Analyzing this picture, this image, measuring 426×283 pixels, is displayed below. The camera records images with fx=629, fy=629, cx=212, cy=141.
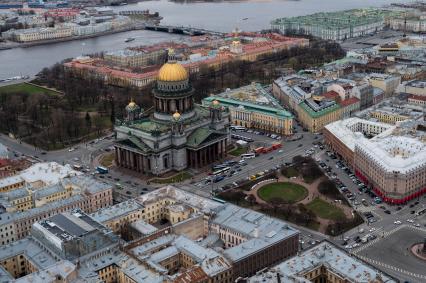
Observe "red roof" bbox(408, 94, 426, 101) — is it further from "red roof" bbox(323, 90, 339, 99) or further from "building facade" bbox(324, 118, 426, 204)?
"building facade" bbox(324, 118, 426, 204)

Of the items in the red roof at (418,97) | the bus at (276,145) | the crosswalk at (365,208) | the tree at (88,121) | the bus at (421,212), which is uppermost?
the red roof at (418,97)

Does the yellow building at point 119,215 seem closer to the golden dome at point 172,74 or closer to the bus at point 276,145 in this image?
the golden dome at point 172,74

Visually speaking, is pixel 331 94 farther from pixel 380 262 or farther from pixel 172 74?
pixel 380 262

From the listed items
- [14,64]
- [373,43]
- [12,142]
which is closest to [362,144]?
[12,142]

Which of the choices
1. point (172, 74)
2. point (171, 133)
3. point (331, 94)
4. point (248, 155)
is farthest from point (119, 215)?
point (331, 94)

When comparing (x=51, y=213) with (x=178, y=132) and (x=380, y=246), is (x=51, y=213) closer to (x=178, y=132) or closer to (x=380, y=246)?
(x=178, y=132)

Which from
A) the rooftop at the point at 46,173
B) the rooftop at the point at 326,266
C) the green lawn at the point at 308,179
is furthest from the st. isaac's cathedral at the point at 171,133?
the rooftop at the point at 326,266
